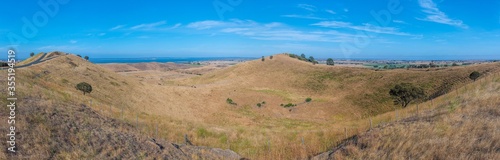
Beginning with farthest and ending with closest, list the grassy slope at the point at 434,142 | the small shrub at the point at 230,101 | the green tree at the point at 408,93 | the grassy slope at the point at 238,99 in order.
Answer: the small shrub at the point at 230,101 → the green tree at the point at 408,93 → the grassy slope at the point at 238,99 → the grassy slope at the point at 434,142

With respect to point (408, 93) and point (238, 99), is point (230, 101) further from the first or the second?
point (408, 93)

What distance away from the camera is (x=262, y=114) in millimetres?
52219

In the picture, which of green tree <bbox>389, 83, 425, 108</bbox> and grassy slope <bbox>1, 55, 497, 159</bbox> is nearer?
grassy slope <bbox>1, 55, 497, 159</bbox>

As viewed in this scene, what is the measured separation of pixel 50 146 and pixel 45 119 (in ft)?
11.9

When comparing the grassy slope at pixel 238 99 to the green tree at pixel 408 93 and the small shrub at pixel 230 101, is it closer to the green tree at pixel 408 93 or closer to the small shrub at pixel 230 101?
the small shrub at pixel 230 101

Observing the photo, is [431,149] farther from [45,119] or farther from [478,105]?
[45,119]

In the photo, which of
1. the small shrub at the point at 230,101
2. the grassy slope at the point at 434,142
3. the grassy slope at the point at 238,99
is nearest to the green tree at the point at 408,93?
the grassy slope at the point at 238,99

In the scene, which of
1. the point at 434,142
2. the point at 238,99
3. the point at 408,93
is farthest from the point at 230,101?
the point at 434,142

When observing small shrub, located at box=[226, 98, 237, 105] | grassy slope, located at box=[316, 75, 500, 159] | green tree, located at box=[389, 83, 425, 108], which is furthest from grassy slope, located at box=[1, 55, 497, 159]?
grassy slope, located at box=[316, 75, 500, 159]

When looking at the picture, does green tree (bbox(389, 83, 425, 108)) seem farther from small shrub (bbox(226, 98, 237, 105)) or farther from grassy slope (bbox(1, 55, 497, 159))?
small shrub (bbox(226, 98, 237, 105))

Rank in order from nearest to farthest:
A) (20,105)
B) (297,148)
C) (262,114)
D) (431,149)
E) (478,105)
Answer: (431,149) → (297,148) → (20,105) → (478,105) → (262,114)

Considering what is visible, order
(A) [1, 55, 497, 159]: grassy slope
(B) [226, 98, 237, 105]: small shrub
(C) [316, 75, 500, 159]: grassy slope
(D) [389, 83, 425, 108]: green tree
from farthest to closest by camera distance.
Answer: (B) [226, 98, 237, 105]: small shrub
(D) [389, 83, 425, 108]: green tree
(A) [1, 55, 497, 159]: grassy slope
(C) [316, 75, 500, 159]: grassy slope

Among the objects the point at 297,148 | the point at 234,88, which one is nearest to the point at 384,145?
the point at 297,148

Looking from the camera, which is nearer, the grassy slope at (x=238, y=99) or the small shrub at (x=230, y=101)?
the grassy slope at (x=238, y=99)
